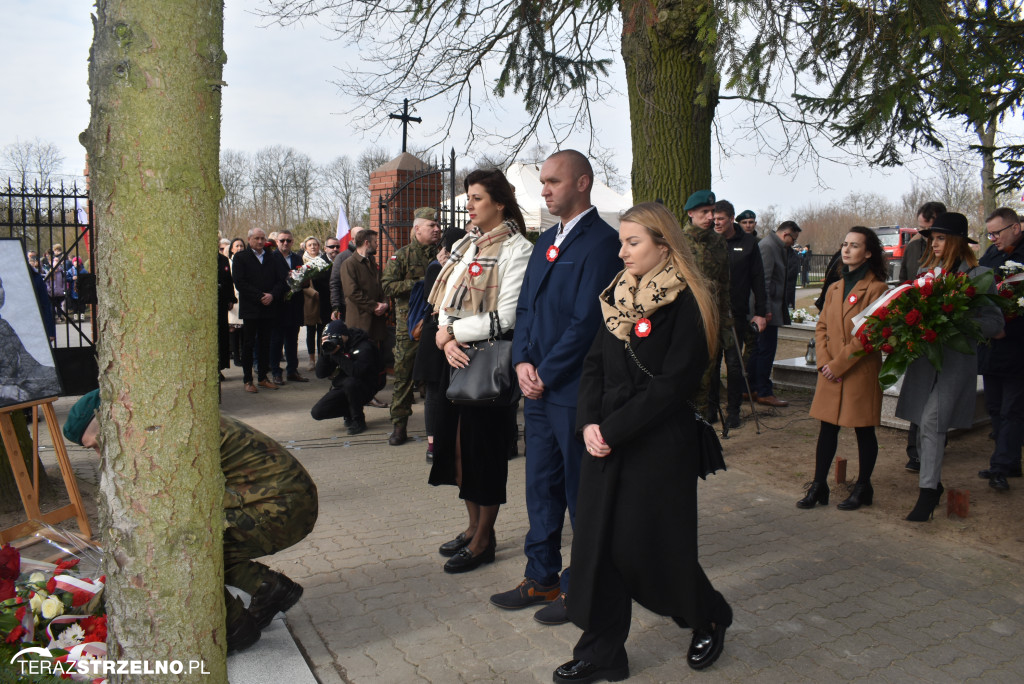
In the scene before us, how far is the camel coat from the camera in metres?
5.30

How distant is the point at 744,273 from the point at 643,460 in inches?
224

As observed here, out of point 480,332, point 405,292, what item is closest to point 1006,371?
point 480,332

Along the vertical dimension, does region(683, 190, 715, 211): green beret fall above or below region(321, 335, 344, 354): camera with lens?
above

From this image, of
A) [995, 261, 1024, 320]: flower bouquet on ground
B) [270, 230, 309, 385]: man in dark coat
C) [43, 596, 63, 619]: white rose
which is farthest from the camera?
[270, 230, 309, 385]: man in dark coat

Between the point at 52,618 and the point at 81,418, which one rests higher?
the point at 81,418

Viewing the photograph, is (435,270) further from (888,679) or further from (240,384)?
(240,384)

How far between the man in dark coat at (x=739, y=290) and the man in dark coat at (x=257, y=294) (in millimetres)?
5744

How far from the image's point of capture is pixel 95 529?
5227 millimetres

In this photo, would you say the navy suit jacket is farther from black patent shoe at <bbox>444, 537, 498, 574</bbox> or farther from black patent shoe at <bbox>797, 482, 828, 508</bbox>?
black patent shoe at <bbox>797, 482, 828, 508</bbox>

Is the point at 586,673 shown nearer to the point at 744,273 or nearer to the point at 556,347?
the point at 556,347

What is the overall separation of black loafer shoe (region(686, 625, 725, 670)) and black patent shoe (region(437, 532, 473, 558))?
5.11ft

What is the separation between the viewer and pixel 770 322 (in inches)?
351

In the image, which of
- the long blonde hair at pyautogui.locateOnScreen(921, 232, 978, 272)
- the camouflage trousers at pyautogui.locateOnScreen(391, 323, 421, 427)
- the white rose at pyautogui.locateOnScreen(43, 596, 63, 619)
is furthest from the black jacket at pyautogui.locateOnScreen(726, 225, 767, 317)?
the white rose at pyautogui.locateOnScreen(43, 596, 63, 619)

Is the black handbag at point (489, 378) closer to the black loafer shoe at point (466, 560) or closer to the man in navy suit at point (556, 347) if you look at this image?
the man in navy suit at point (556, 347)
